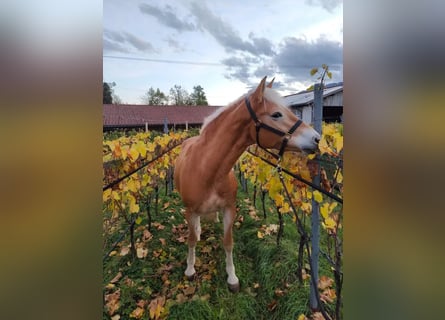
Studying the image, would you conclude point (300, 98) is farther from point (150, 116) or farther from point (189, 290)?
point (150, 116)

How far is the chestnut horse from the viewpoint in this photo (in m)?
0.97

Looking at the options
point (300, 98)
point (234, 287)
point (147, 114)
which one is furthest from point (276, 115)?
point (147, 114)

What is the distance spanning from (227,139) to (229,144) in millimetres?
27

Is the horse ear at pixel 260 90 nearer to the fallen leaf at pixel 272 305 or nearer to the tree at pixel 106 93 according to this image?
the tree at pixel 106 93

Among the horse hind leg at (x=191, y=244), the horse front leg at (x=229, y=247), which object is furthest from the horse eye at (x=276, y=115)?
the horse hind leg at (x=191, y=244)

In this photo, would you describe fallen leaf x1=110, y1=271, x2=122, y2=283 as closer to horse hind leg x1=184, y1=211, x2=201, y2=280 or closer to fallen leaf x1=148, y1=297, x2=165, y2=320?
fallen leaf x1=148, y1=297, x2=165, y2=320

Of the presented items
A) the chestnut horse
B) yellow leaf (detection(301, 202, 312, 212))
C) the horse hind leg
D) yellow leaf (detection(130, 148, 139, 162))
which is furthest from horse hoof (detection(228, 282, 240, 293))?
yellow leaf (detection(130, 148, 139, 162))

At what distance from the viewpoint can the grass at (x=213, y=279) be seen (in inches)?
41.3

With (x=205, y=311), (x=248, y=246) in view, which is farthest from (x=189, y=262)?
(x=248, y=246)

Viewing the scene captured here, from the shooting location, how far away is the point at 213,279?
1.27 metres
